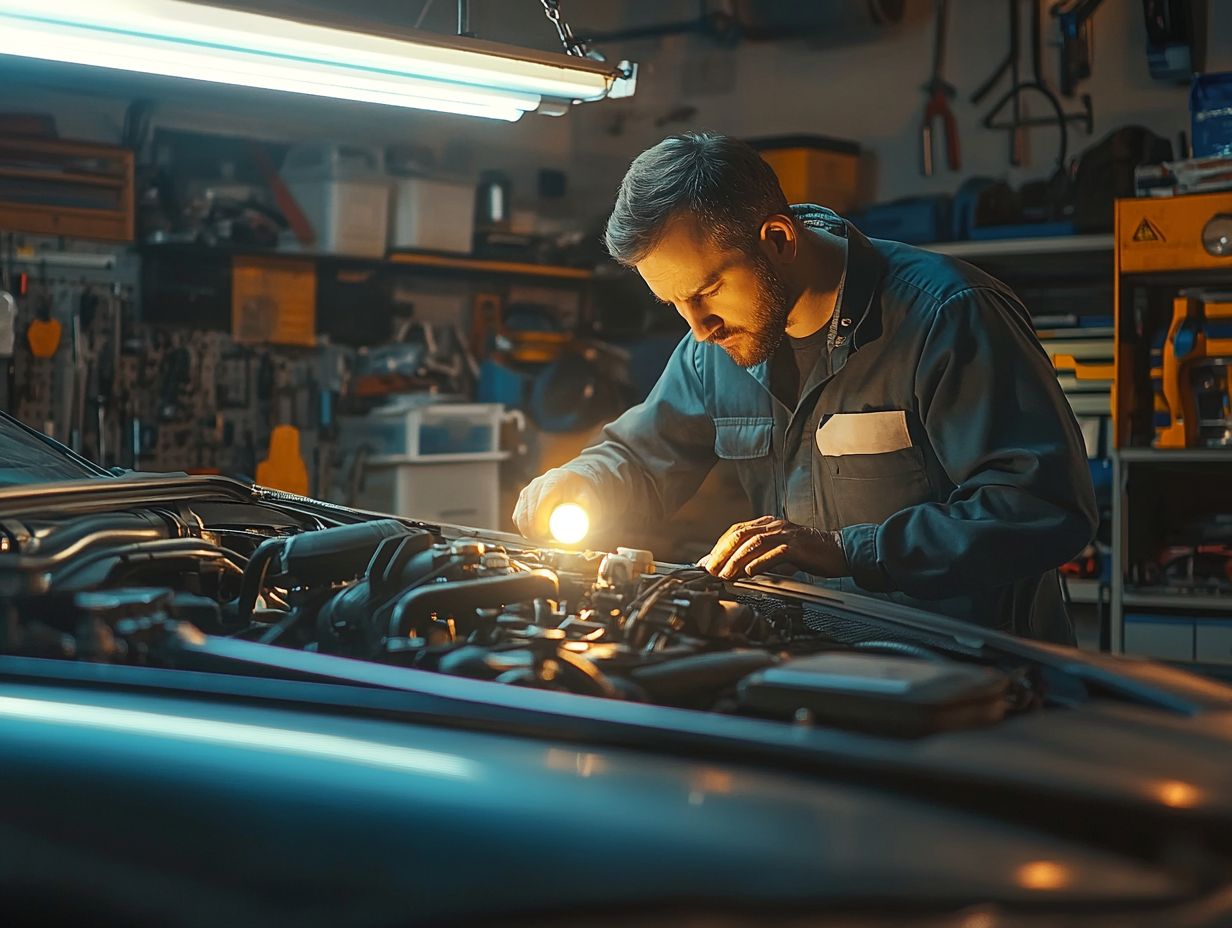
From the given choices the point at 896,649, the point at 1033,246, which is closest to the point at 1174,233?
the point at 1033,246

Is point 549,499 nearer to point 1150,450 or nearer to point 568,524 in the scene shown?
point 568,524

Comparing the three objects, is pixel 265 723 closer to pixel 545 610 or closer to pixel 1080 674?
pixel 545 610

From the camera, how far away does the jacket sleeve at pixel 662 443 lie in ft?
7.88

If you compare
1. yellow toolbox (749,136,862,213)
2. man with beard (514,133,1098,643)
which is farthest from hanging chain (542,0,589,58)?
yellow toolbox (749,136,862,213)

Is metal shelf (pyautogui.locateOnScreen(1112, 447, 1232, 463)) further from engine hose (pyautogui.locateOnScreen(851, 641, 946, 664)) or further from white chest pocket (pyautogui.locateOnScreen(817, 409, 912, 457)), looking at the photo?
engine hose (pyautogui.locateOnScreen(851, 641, 946, 664))

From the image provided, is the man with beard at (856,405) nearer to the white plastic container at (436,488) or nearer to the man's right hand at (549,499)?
the man's right hand at (549,499)

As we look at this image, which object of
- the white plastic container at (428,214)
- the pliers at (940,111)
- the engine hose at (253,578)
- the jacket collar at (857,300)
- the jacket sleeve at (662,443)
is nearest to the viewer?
the engine hose at (253,578)

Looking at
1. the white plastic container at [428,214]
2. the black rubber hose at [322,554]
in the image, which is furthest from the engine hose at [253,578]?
the white plastic container at [428,214]

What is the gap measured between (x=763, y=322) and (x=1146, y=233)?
2.29m

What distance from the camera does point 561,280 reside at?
559 cm

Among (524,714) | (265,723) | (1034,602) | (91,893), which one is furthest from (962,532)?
(91,893)

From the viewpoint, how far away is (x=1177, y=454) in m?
3.91

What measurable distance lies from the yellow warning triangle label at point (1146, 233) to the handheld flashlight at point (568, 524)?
2.44 metres

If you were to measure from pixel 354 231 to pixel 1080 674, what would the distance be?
12.2 ft
